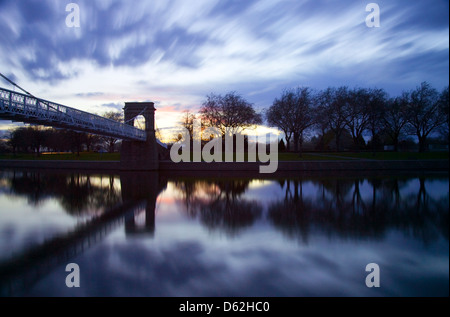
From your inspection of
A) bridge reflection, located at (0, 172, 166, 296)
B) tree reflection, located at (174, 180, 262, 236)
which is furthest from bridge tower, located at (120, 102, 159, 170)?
tree reflection, located at (174, 180, 262, 236)

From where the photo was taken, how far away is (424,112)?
4012cm

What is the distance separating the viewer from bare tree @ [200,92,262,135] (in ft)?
142

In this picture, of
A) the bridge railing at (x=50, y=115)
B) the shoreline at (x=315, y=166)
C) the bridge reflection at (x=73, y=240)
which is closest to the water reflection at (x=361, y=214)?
the bridge reflection at (x=73, y=240)

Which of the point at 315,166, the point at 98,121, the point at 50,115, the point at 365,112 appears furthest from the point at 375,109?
the point at 50,115

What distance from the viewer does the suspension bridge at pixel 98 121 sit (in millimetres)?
12275

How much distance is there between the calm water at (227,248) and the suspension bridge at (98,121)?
Result: 444 centimetres

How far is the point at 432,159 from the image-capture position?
1227 inches

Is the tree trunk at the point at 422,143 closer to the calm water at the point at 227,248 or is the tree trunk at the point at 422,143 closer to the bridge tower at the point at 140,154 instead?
the calm water at the point at 227,248

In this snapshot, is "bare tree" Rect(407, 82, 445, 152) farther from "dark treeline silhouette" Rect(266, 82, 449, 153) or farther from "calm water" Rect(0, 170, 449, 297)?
"calm water" Rect(0, 170, 449, 297)

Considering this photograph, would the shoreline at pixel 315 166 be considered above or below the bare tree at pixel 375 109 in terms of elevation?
below

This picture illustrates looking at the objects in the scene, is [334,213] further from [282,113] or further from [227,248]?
[282,113]

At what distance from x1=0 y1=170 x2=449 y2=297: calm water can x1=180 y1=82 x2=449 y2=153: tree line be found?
96.2 feet
